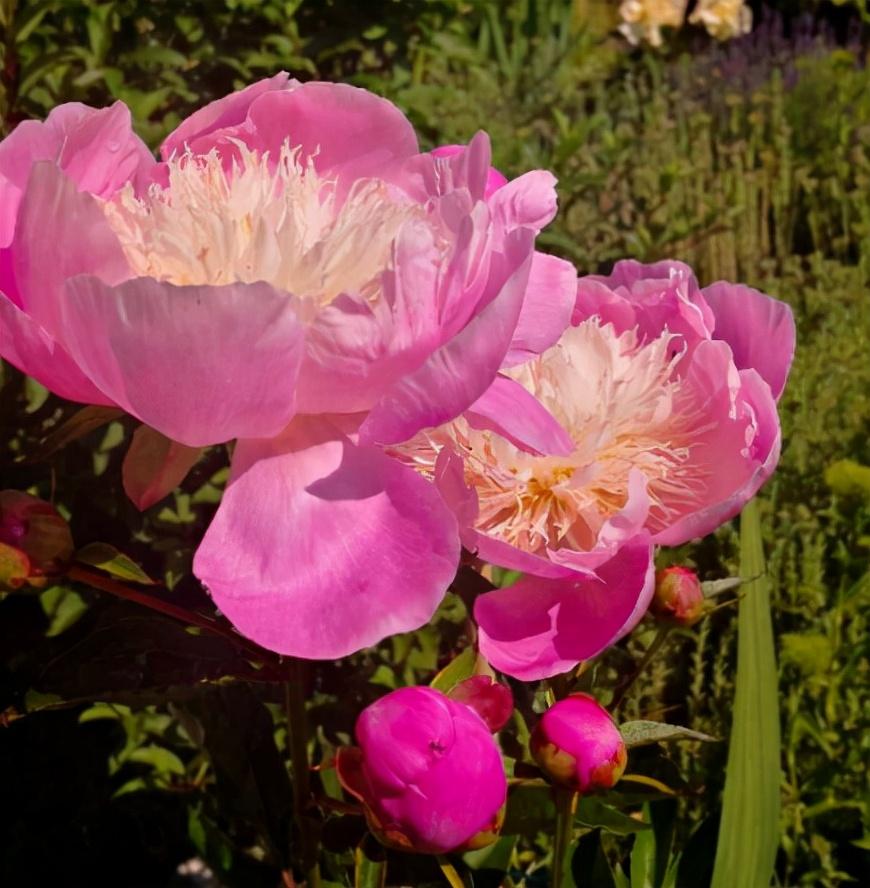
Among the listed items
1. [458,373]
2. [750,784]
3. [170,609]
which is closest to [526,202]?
[458,373]

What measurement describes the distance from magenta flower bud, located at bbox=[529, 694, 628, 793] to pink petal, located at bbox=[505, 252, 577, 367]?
0.48ft

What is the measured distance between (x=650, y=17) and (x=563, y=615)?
444 centimetres

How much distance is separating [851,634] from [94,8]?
116cm

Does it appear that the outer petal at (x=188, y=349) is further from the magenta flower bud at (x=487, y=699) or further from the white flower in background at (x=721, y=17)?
the white flower in background at (x=721, y=17)

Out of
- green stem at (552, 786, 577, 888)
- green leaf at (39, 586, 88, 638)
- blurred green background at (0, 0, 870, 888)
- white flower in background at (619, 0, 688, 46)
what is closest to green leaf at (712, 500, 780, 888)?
blurred green background at (0, 0, 870, 888)

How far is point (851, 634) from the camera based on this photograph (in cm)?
134

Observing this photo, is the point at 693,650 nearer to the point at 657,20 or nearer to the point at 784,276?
the point at 784,276

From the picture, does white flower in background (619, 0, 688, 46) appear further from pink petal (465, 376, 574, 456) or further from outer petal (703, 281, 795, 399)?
pink petal (465, 376, 574, 456)

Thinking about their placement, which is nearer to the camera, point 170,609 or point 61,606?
point 170,609

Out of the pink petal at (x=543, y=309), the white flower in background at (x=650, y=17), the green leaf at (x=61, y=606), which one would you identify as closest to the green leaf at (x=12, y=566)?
the pink petal at (x=543, y=309)

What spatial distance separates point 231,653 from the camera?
1.73 ft

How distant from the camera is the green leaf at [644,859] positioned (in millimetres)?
672

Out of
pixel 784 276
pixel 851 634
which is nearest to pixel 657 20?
pixel 784 276

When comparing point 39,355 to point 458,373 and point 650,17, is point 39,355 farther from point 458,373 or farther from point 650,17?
point 650,17
